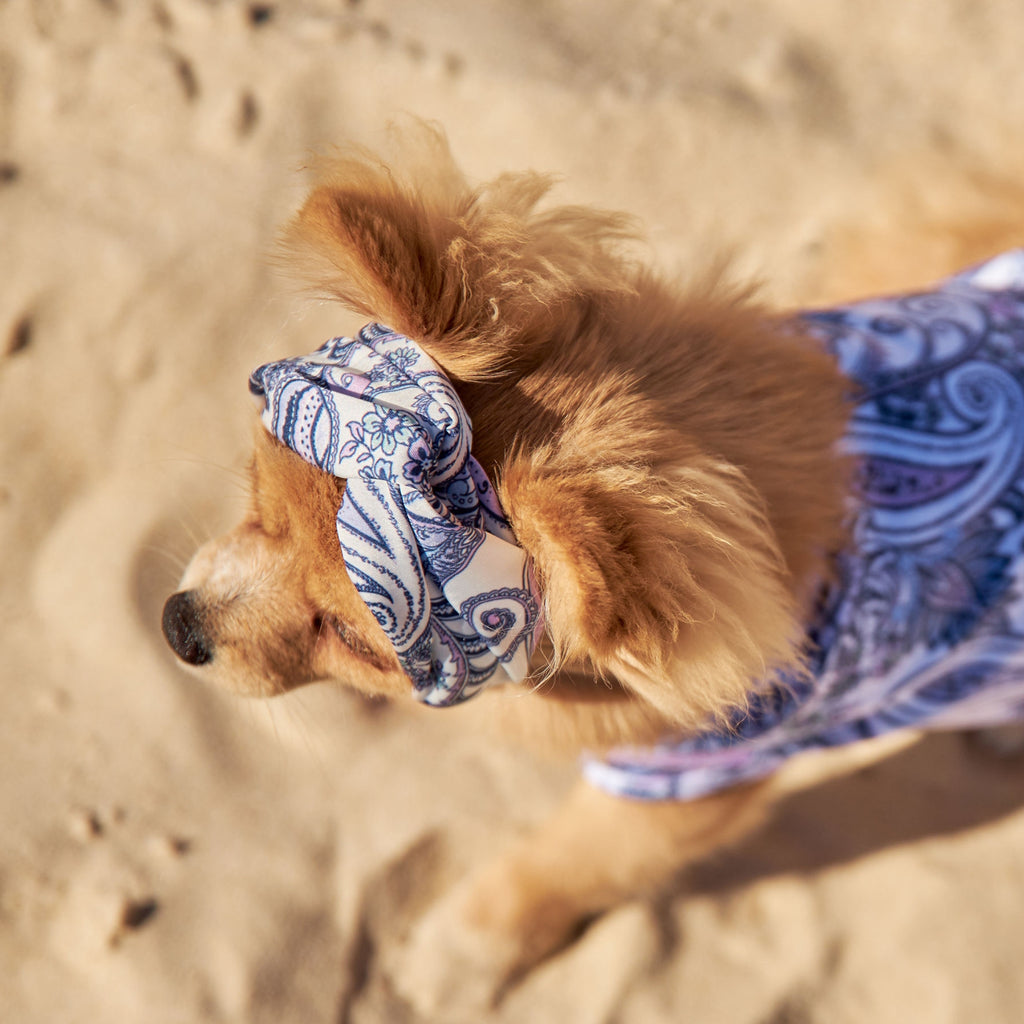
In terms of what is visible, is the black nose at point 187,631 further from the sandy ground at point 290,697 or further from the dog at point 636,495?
the sandy ground at point 290,697

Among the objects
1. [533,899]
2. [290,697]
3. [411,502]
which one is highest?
[411,502]

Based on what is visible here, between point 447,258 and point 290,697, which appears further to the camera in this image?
point 290,697

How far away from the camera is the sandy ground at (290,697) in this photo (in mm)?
1892

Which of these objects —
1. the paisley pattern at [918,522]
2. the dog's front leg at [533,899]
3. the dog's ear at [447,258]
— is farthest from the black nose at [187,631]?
the dog's front leg at [533,899]

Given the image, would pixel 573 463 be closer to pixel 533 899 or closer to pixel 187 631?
pixel 187 631

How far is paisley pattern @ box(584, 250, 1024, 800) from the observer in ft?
4.55

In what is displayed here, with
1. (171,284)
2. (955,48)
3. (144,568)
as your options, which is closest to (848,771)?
(144,568)

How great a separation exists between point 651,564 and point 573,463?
149 millimetres

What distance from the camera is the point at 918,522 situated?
1392mm

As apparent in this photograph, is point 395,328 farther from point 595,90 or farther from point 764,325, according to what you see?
point 595,90

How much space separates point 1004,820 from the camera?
226 centimetres

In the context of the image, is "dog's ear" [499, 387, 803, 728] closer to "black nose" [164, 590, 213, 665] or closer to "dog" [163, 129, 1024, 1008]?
"dog" [163, 129, 1024, 1008]

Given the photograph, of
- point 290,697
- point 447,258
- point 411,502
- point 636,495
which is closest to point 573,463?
point 636,495

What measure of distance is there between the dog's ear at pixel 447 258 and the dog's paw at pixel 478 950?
1.39 meters
